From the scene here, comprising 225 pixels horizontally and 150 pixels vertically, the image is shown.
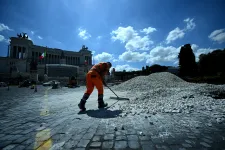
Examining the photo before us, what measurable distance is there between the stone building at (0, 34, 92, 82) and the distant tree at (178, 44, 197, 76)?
120ft

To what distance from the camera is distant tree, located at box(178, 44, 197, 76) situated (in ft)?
110

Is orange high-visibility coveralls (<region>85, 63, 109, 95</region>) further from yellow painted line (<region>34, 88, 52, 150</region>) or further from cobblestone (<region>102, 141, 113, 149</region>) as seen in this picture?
cobblestone (<region>102, 141, 113, 149</region>)

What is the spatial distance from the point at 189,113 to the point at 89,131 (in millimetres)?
2813

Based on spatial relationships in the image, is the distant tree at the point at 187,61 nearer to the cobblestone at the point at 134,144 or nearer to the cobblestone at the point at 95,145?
the cobblestone at the point at 134,144

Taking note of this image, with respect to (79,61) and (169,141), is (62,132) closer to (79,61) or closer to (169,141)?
(169,141)

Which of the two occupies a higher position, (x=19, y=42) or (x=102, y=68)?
(x=19, y=42)

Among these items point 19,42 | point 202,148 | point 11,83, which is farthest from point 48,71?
point 202,148

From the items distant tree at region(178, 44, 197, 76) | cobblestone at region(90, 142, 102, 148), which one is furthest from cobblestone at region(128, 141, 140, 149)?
distant tree at region(178, 44, 197, 76)

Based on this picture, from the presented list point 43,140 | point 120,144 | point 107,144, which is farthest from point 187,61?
point 43,140

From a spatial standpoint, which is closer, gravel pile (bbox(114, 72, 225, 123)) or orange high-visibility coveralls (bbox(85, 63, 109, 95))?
gravel pile (bbox(114, 72, 225, 123))

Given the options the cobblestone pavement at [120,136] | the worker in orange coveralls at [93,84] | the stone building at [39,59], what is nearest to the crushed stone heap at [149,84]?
the worker in orange coveralls at [93,84]

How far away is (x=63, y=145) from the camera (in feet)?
5.75

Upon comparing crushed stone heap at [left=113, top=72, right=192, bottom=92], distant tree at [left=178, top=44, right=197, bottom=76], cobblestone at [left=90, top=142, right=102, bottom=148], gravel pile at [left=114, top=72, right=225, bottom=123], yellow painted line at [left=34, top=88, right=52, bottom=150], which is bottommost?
yellow painted line at [left=34, top=88, right=52, bottom=150]

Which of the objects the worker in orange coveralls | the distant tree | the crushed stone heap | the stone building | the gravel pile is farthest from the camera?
the stone building
